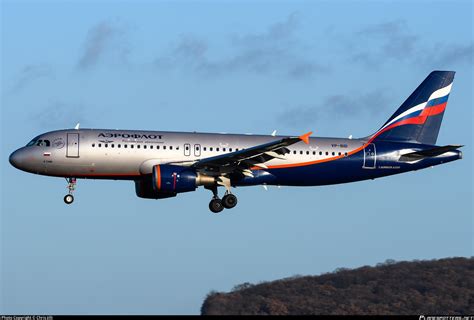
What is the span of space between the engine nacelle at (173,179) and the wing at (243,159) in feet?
2.93

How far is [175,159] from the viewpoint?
80.9 metres

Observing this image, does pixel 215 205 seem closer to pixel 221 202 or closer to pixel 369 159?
pixel 221 202

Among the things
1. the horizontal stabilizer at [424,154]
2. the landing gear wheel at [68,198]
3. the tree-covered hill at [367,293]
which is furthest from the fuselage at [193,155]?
the tree-covered hill at [367,293]

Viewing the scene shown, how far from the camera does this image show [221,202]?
270 feet

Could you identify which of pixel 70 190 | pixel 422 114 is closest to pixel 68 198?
pixel 70 190

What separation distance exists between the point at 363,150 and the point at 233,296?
44.0ft

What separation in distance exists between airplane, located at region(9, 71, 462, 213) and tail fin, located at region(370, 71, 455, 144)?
1.27 feet

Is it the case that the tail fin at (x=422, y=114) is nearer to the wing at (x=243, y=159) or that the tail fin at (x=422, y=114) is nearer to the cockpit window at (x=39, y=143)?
the wing at (x=243, y=159)

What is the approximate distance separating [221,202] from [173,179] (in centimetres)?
463

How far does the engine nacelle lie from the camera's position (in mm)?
78812

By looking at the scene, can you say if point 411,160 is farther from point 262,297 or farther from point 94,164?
point 94,164

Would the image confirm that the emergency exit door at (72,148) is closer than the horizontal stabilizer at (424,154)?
Yes

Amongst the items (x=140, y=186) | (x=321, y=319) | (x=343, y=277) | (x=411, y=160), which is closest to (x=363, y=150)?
(x=411, y=160)

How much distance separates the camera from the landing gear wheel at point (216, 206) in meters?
82.3
